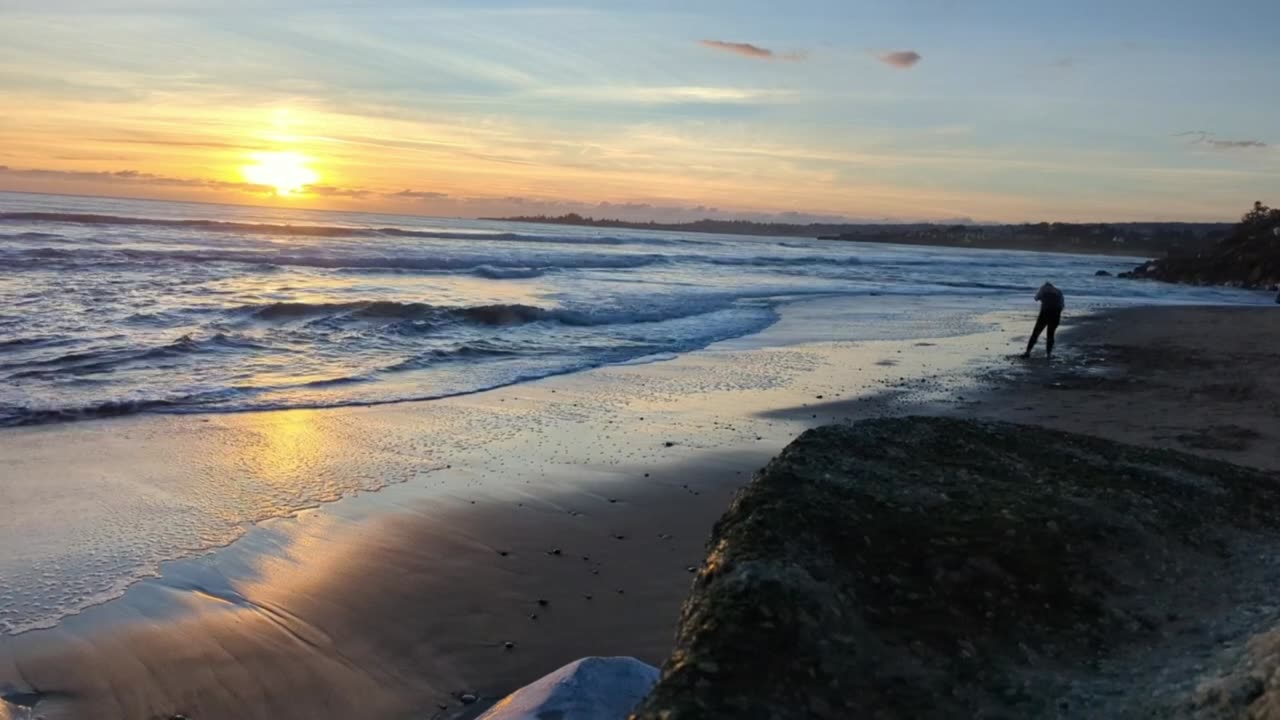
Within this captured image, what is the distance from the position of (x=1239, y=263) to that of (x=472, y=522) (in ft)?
163

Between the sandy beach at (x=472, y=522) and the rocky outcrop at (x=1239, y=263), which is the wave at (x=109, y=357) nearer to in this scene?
the sandy beach at (x=472, y=522)

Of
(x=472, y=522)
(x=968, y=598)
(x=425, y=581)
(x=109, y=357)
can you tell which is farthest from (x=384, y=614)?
(x=109, y=357)

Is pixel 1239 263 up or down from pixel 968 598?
up

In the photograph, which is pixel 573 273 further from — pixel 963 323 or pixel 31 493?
pixel 31 493

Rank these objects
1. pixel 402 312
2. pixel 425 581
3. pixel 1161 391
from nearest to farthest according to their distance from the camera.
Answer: pixel 425 581 < pixel 1161 391 < pixel 402 312

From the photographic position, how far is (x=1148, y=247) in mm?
117312

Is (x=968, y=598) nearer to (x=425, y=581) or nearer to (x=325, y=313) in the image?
(x=425, y=581)

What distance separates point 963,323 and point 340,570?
772 inches

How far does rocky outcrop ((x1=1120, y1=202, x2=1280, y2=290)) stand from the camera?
41834mm

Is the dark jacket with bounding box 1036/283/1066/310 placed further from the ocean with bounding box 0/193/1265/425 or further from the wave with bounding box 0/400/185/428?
the wave with bounding box 0/400/185/428

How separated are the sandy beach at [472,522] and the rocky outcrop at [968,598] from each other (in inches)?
77.9

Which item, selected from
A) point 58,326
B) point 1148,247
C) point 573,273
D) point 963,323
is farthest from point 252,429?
point 1148,247

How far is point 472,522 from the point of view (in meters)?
6.43

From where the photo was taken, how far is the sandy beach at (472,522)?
423 cm
